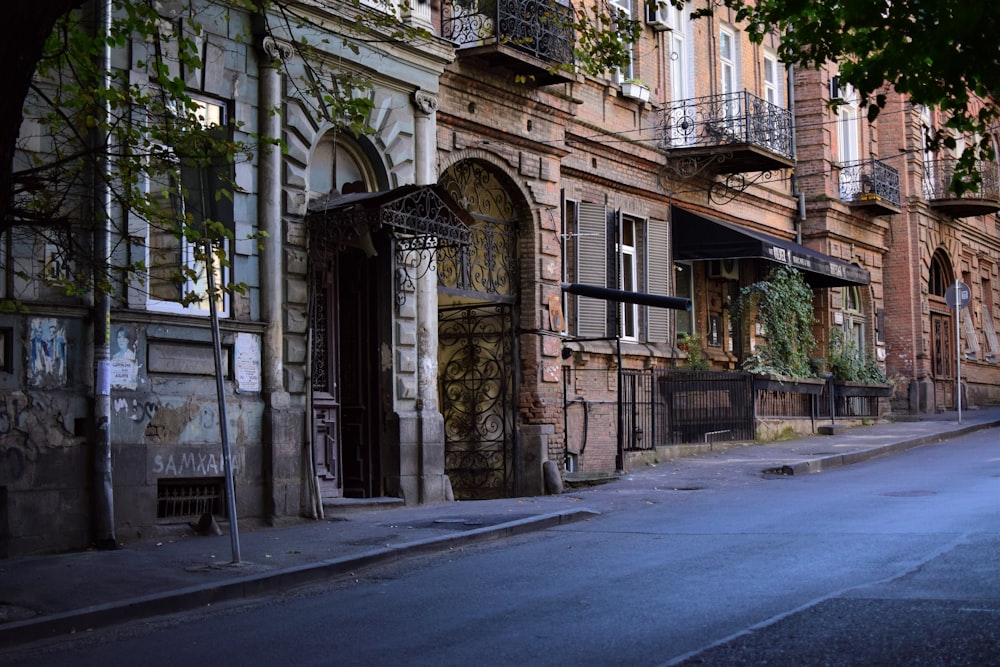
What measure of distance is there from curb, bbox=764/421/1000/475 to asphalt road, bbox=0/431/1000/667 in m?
5.54

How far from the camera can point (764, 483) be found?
695 inches

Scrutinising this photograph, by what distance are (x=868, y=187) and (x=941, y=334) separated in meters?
6.67

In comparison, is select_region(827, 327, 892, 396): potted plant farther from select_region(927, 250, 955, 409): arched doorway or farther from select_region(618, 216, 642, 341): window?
select_region(618, 216, 642, 341): window

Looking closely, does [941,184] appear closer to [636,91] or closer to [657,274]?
[657,274]

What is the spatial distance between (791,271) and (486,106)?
36.6 feet

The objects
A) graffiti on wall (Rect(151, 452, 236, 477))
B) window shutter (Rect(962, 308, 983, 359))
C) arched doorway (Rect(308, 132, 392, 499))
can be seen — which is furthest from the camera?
window shutter (Rect(962, 308, 983, 359))

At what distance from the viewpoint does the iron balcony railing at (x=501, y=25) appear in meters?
17.7

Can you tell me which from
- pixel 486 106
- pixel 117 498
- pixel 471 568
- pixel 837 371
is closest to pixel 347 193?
pixel 486 106

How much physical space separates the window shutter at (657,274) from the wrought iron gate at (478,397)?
517cm

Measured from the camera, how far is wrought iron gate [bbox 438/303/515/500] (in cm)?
1850

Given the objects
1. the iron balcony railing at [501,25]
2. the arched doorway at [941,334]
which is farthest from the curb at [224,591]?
the arched doorway at [941,334]

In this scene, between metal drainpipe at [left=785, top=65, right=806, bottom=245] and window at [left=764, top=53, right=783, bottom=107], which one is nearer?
window at [left=764, top=53, right=783, bottom=107]

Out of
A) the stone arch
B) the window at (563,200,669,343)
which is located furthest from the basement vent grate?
the window at (563,200,669,343)

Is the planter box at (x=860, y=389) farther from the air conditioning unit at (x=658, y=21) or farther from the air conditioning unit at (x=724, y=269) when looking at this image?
the air conditioning unit at (x=658, y=21)
